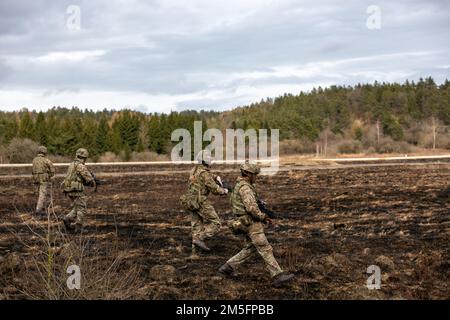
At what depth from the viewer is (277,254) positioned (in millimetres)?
9695

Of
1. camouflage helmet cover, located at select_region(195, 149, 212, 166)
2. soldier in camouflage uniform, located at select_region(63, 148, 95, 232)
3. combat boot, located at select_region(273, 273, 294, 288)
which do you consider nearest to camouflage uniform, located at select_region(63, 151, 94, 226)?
soldier in camouflage uniform, located at select_region(63, 148, 95, 232)

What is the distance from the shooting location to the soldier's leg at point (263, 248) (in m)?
7.66

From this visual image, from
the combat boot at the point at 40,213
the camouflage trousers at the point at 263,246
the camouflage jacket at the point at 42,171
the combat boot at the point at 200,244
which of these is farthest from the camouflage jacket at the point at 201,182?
the camouflage jacket at the point at 42,171

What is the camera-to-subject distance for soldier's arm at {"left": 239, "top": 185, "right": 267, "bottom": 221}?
25.0 feet

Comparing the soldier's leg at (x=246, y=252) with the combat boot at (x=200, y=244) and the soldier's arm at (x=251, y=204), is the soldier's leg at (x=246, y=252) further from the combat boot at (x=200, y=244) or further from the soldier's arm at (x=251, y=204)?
the combat boot at (x=200, y=244)

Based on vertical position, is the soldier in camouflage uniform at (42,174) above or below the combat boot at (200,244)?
above

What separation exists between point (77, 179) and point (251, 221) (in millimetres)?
5666

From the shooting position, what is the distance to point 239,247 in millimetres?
10523

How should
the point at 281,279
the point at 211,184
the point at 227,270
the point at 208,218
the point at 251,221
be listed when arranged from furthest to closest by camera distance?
the point at 208,218, the point at 211,184, the point at 227,270, the point at 251,221, the point at 281,279

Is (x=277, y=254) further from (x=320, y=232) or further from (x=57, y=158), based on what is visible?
(x=57, y=158)

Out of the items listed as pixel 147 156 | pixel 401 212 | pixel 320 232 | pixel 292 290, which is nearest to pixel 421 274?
pixel 292 290

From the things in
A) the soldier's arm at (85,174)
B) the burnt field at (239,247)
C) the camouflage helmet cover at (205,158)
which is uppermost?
the camouflage helmet cover at (205,158)

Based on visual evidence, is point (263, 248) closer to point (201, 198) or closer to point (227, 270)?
point (227, 270)

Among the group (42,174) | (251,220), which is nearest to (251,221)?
(251,220)
